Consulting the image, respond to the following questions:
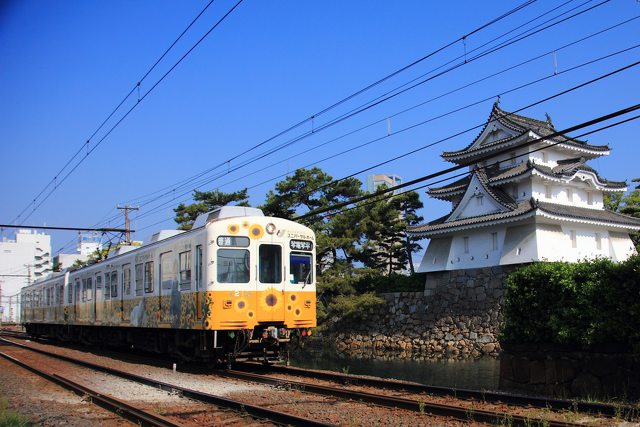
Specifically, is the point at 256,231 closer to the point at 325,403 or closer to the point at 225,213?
the point at 225,213

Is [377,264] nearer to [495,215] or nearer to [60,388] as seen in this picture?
[495,215]

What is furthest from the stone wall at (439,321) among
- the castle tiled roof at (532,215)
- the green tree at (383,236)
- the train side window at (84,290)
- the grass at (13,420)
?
the grass at (13,420)

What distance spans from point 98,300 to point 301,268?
9.31m

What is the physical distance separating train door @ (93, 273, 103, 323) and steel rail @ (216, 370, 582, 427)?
32.1ft

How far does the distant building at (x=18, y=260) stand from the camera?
87.0 m

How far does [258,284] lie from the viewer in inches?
494

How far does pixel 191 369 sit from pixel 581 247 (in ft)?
74.5

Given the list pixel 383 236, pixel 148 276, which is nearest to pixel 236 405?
pixel 148 276

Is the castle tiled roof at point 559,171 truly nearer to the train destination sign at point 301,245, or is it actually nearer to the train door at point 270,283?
the train destination sign at point 301,245

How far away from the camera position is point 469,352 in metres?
28.5

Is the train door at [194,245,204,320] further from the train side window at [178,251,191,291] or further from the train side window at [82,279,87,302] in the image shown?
the train side window at [82,279,87,302]

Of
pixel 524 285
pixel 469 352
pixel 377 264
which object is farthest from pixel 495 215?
pixel 524 285

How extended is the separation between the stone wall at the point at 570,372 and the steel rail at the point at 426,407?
9.43 ft

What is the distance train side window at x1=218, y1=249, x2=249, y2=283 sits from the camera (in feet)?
40.1
